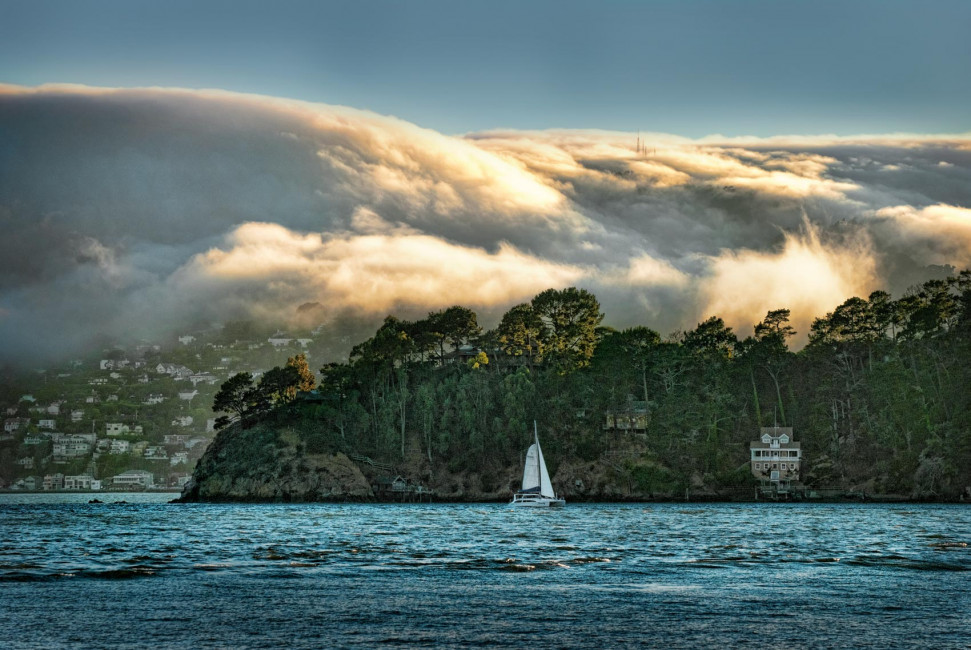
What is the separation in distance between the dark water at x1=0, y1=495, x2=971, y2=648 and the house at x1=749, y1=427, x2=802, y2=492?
119 m

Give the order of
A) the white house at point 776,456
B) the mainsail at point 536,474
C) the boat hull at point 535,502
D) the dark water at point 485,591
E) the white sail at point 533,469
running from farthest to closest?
1. the white house at point 776,456
2. the white sail at point 533,469
3. the mainsail at point 536,474
4. the boat hull at point 535,502
5. the dark water at point 485,591

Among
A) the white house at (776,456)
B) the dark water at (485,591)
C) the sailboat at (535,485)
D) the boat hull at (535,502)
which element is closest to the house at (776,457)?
the white house at (776,456)

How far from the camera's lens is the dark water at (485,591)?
28.6 m

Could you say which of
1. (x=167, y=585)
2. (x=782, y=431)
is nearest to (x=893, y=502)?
(x=782, y=431)

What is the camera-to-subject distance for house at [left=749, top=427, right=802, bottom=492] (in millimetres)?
190250

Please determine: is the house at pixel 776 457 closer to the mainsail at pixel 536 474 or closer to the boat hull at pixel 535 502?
the mainsail at pixel 536 474

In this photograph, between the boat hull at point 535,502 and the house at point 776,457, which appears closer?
the boat hull at point 535,502

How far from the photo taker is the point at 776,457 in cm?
19362

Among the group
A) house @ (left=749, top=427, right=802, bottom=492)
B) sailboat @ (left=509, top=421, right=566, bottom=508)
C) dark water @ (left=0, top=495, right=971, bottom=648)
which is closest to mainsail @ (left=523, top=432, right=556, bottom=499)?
sailboat @ (left=509, top=421, right=566, bottom=508)

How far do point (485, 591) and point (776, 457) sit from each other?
166m

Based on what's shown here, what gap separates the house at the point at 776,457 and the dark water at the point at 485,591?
118560 mm

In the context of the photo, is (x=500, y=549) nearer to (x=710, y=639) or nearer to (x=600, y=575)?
(x=600, y=575)

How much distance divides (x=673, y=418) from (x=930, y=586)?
158 m

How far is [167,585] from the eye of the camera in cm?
4084
